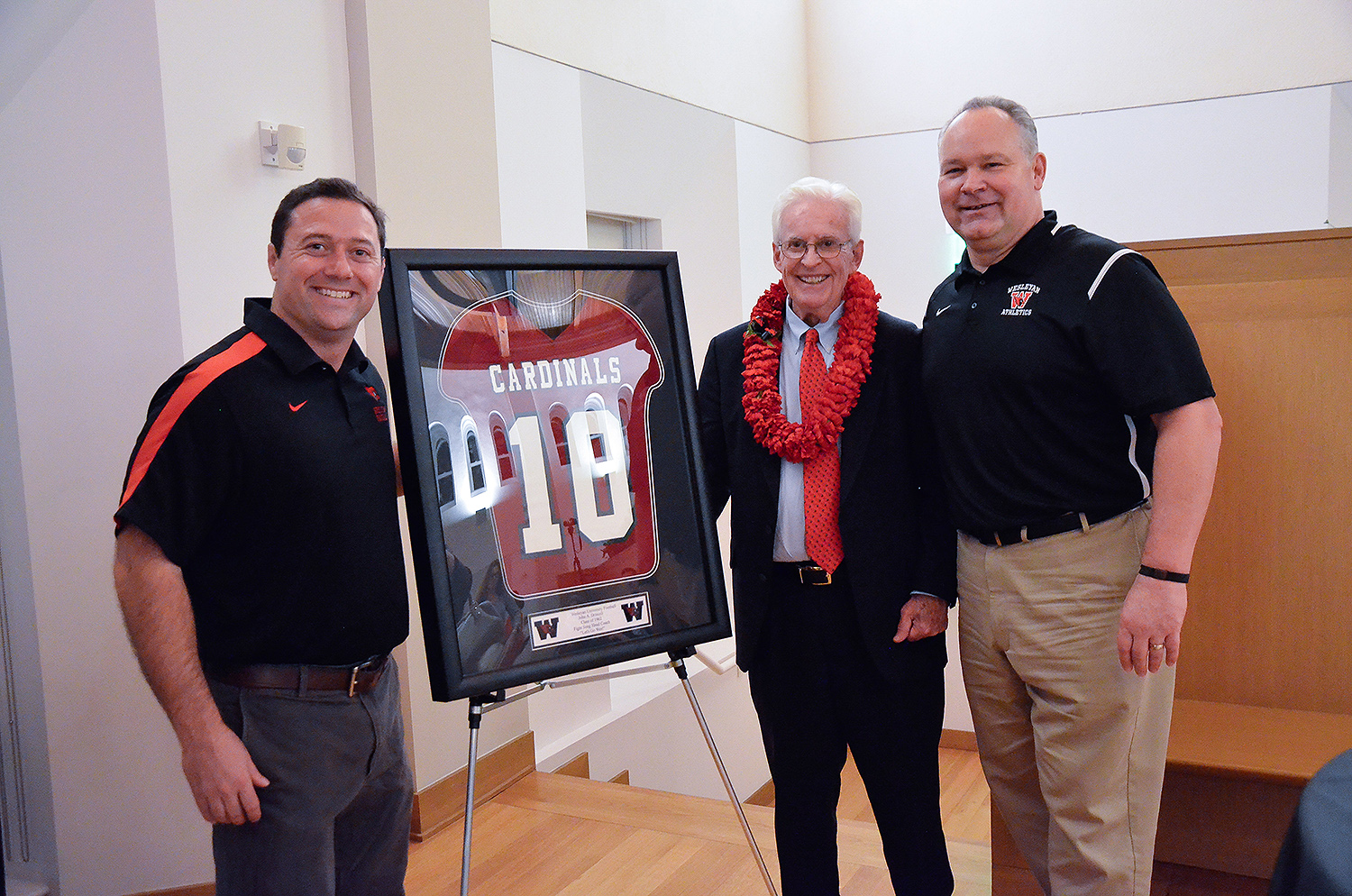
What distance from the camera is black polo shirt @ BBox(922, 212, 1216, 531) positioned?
65.6 inches

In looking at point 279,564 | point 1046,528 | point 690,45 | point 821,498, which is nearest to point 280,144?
point 279,564

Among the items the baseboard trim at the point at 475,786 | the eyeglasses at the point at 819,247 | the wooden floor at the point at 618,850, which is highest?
the eyeglasses at the point at 819,247

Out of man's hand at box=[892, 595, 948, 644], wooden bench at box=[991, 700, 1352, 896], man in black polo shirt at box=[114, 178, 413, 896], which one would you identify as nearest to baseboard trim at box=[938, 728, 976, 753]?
wooden bench at box=[991, 700, 1352, 896]

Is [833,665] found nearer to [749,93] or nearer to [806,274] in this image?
[806,274]

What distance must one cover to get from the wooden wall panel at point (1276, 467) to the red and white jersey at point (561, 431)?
143 centimetres

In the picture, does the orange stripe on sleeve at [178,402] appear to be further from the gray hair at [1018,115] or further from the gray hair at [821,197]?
the gray hair at [1018,115]

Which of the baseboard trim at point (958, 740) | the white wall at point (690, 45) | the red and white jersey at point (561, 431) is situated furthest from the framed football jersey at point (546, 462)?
the baseboard trim at point (958, 740)

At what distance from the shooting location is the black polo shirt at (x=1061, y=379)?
1.67 metres

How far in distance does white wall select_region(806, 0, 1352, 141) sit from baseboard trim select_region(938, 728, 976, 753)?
11.8ft

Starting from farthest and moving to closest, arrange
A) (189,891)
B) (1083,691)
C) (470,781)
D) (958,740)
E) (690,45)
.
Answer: (958,740), (690,45), (189,891), (1083,691), (470,781)

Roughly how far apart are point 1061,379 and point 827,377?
418 millimetres

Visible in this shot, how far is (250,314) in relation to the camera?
5.32 feet

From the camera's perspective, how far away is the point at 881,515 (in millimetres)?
1879

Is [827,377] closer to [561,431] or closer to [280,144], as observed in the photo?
[561,431]
